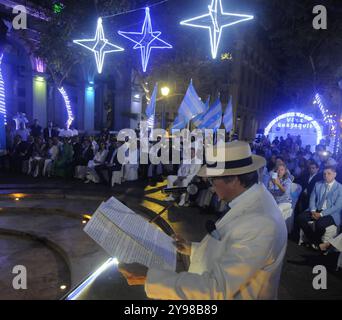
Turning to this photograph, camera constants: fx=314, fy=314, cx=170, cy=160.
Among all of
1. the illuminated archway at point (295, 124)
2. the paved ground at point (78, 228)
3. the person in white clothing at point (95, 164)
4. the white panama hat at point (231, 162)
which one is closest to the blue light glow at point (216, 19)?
the paved ground at point (78, 228)

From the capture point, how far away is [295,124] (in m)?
23.1

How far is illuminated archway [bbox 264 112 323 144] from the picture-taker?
21539 mm

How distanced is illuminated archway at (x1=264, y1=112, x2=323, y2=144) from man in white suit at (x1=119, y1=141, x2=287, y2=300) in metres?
21.5

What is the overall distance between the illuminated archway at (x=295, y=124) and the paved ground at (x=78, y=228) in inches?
581

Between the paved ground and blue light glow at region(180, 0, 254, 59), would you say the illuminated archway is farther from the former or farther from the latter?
blue light glow at region(180, 0, 254, 59)

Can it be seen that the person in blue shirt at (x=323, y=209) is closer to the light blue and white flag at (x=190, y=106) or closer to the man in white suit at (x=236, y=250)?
the man in white suit at (x=236, y=250)

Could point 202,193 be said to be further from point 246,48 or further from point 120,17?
point 246,48

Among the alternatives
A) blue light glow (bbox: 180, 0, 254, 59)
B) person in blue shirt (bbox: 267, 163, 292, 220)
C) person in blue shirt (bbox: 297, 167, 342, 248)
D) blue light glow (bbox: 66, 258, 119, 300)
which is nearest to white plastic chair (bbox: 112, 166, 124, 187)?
blue light glow (bbox: 180, 0, 254, 59)

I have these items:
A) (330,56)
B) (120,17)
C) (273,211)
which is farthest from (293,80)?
(273,211)

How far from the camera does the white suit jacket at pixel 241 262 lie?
5.33 feet

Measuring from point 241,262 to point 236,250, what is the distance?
68mm

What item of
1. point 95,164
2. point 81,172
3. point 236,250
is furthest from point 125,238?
point 81,172

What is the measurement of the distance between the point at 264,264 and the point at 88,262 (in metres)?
4.23

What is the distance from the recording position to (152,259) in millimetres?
1847
